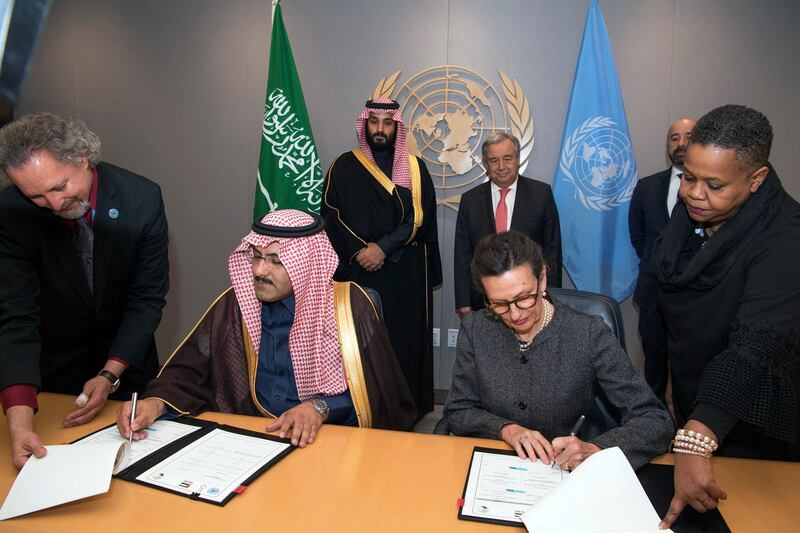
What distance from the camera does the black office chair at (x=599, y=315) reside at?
196cm

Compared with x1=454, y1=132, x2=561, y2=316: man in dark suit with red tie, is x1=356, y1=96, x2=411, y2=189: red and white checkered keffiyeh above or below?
above

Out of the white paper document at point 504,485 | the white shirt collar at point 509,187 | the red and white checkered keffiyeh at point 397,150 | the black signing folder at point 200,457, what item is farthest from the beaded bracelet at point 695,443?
the red and white checkered keffiyeh at point 397,150

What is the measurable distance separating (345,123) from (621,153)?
2.06m

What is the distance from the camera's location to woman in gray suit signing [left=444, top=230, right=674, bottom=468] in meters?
1.76

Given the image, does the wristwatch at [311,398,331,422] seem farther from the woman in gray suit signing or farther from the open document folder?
the woman in gray suit signing

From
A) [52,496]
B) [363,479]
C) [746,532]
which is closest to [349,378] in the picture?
A: [363,479]

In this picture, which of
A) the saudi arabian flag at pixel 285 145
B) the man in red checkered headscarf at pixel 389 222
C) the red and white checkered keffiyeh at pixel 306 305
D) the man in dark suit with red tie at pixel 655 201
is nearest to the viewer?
the red and white checkered keffiyeh at pixel 306 305

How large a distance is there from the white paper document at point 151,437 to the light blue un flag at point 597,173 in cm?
312

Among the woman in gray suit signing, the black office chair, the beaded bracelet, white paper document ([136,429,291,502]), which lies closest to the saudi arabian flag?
the black office chair

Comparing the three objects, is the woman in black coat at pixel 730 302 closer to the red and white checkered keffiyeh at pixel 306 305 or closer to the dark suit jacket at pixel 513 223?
the red and white checkered keffiyeh at pixel 306 305

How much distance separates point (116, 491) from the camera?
1418 mm

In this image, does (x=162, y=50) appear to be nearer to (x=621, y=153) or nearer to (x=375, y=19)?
(x=375, y=19)

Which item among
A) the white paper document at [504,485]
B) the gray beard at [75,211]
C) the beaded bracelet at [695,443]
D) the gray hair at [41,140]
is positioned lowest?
the white paper document at [504,485]

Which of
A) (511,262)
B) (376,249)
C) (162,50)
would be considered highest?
(162,50)
